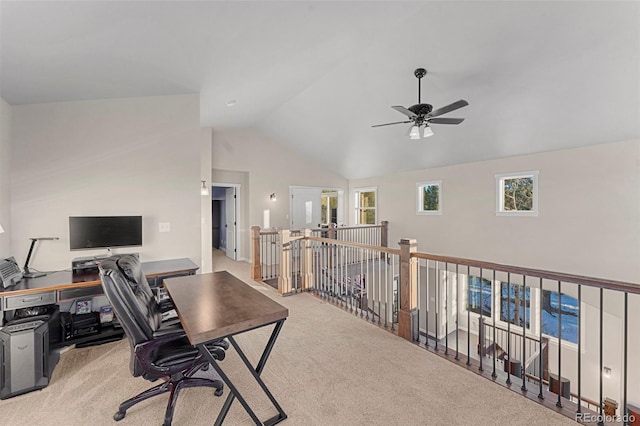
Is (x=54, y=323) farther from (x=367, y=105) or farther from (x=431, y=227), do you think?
(x=431, y=227)

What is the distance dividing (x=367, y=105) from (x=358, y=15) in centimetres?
229

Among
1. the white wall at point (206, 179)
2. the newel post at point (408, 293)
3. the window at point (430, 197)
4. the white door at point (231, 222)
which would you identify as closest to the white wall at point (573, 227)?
the window at point (430, 197)

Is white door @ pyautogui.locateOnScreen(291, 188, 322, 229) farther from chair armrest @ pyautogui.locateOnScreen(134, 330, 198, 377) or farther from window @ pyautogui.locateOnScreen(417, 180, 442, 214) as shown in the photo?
chair armrest @ pyautogui.locateOnScreen(134, 330, 198, 377)

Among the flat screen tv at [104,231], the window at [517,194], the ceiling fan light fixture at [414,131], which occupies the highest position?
the ceiling fan light fixture at [414,131]

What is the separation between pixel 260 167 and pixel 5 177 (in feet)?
16.0

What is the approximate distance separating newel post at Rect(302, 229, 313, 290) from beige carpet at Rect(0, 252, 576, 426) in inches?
69.4

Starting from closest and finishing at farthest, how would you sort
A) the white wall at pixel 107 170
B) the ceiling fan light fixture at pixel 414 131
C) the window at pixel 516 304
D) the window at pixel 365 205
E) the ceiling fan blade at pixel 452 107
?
the white wall at pixel 107 170
the ceiling fan blade at pixel 452 107
the ceiling fan light fixture at pixel 414 131
the window at pixel 516 304
the window at pixel 365 205

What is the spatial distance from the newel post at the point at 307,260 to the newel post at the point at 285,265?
0.85 feet

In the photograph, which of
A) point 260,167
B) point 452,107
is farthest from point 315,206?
point 452,107

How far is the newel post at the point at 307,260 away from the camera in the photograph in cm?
470

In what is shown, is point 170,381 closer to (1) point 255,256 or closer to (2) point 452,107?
(1) point 255,256

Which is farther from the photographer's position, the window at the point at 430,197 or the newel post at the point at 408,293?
the window at the point at 430,197

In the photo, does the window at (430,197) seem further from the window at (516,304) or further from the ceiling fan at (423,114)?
the ceiling fan at (423,114)

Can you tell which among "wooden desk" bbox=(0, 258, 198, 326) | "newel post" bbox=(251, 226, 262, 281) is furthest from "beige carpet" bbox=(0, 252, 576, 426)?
"newel post" bbox=(251, 226, 262, 281)
